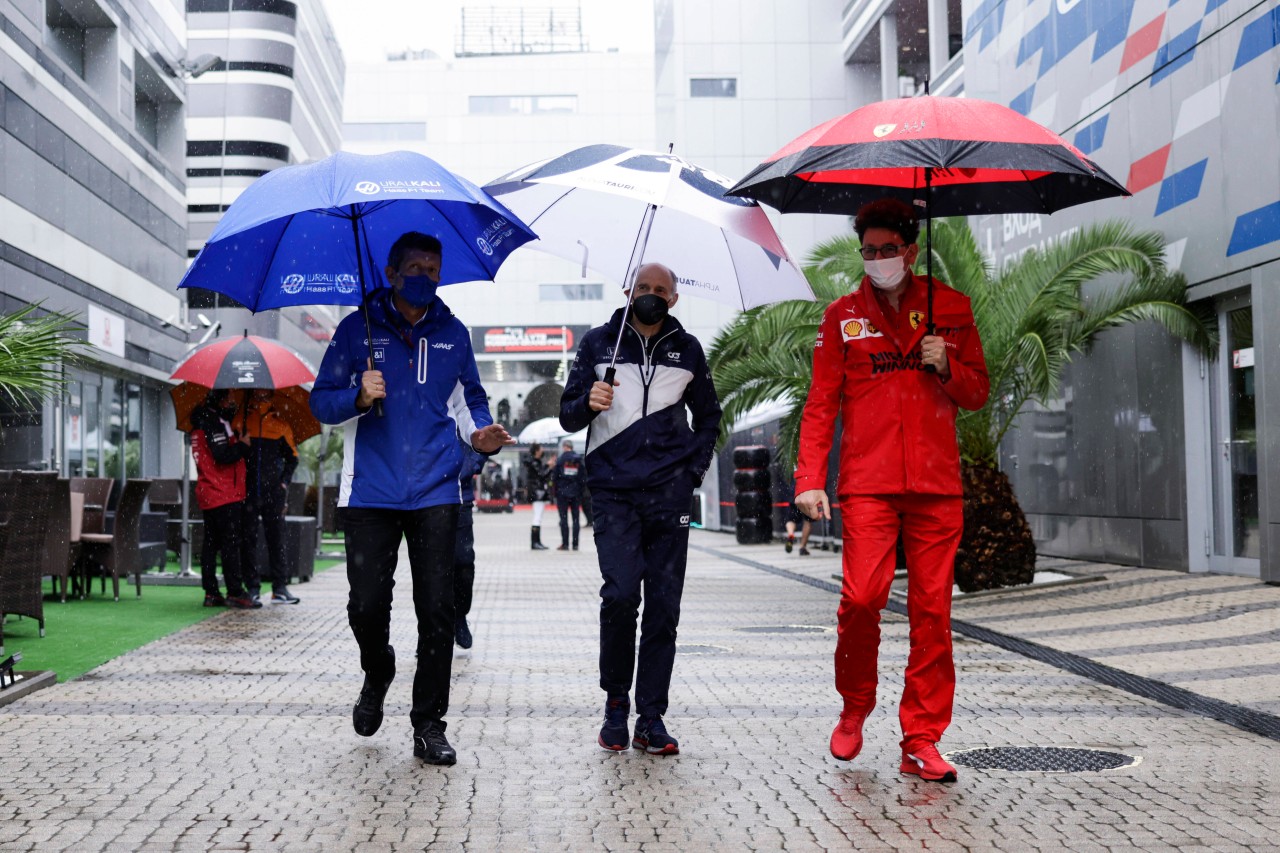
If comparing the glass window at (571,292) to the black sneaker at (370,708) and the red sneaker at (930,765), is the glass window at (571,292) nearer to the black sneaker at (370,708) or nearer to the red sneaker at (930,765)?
the black sneaker at (370,708)

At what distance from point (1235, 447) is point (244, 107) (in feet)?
137

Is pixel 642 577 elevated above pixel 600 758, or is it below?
above

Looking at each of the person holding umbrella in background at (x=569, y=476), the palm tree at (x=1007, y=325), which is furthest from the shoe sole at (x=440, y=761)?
the person holding umbrella in background at (x=569, y=476)

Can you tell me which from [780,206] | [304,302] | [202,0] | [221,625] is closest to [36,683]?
[304,302]

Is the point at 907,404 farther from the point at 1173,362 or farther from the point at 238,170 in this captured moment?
the point at 238,170

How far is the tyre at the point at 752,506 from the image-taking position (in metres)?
25.6

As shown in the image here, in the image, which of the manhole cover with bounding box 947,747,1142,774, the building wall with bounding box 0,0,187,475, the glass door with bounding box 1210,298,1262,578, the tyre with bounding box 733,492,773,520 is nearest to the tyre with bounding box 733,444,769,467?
the tyre with bounding box 733,492,773,520

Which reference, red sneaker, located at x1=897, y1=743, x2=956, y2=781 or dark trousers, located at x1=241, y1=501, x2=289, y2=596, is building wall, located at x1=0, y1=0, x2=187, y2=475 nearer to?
dark trousers, located at x1=241, y1=501, x2=289, y2=596

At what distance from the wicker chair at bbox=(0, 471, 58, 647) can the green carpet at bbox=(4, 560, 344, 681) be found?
11.1 inches

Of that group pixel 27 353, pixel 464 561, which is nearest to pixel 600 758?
pixel 464 561

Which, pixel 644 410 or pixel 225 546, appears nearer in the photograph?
pixel 644 410

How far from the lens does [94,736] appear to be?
604 centimetres

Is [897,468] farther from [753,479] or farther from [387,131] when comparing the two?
[387,131]

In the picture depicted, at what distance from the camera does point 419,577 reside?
5.55 m
